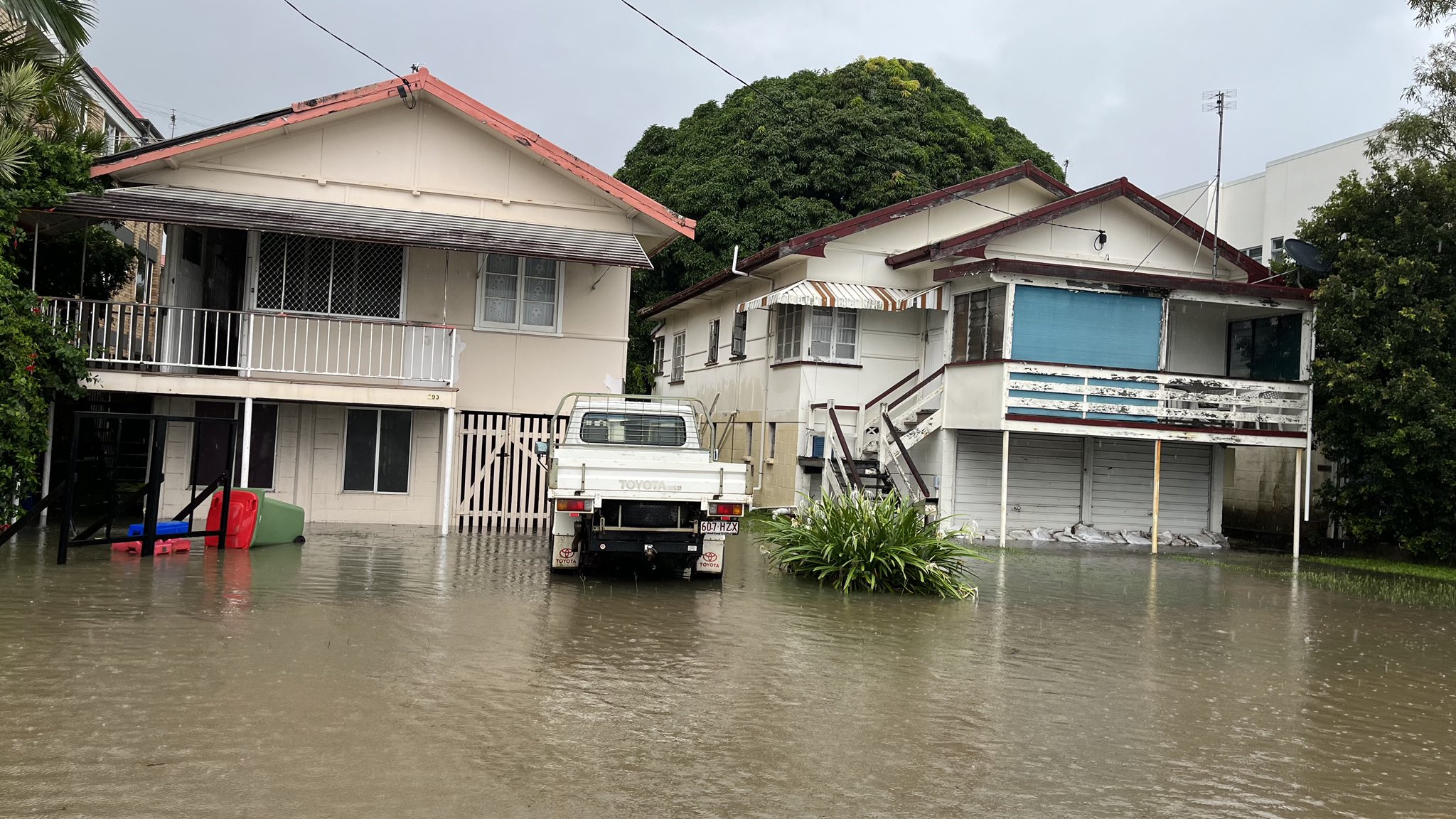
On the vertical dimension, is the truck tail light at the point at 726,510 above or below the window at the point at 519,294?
below

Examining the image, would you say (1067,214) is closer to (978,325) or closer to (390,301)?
(978,325)

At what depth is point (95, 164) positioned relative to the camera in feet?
58.6

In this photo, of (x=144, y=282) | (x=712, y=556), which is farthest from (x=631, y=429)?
(x=144, y=282)

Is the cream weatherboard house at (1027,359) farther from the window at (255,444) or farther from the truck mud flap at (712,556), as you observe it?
the window at (255,444)

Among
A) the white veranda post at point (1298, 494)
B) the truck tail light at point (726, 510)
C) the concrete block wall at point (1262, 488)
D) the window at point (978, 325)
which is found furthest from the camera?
the concrete block wall at point (1262, 488)

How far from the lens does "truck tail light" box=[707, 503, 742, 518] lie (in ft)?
42.3

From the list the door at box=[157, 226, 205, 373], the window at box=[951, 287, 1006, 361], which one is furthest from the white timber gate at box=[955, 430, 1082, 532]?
the door at box=[157, 226, 205, 373]

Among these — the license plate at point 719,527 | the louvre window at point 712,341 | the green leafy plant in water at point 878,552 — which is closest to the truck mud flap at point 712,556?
the license plate at point 719,527

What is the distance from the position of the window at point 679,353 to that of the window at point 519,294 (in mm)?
14174

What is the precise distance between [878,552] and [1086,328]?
32.8 feet

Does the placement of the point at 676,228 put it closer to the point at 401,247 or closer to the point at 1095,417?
the point at 401,247

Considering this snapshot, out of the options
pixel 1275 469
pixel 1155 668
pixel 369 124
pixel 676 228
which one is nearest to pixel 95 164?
pixel 369 124

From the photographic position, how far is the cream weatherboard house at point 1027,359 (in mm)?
21828

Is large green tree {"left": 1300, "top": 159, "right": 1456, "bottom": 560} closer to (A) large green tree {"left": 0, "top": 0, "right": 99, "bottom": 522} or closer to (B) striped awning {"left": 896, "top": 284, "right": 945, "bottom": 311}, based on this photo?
(B) striped awning {"left": 896, "top": 284, "right": 945, "bottom": 311}
